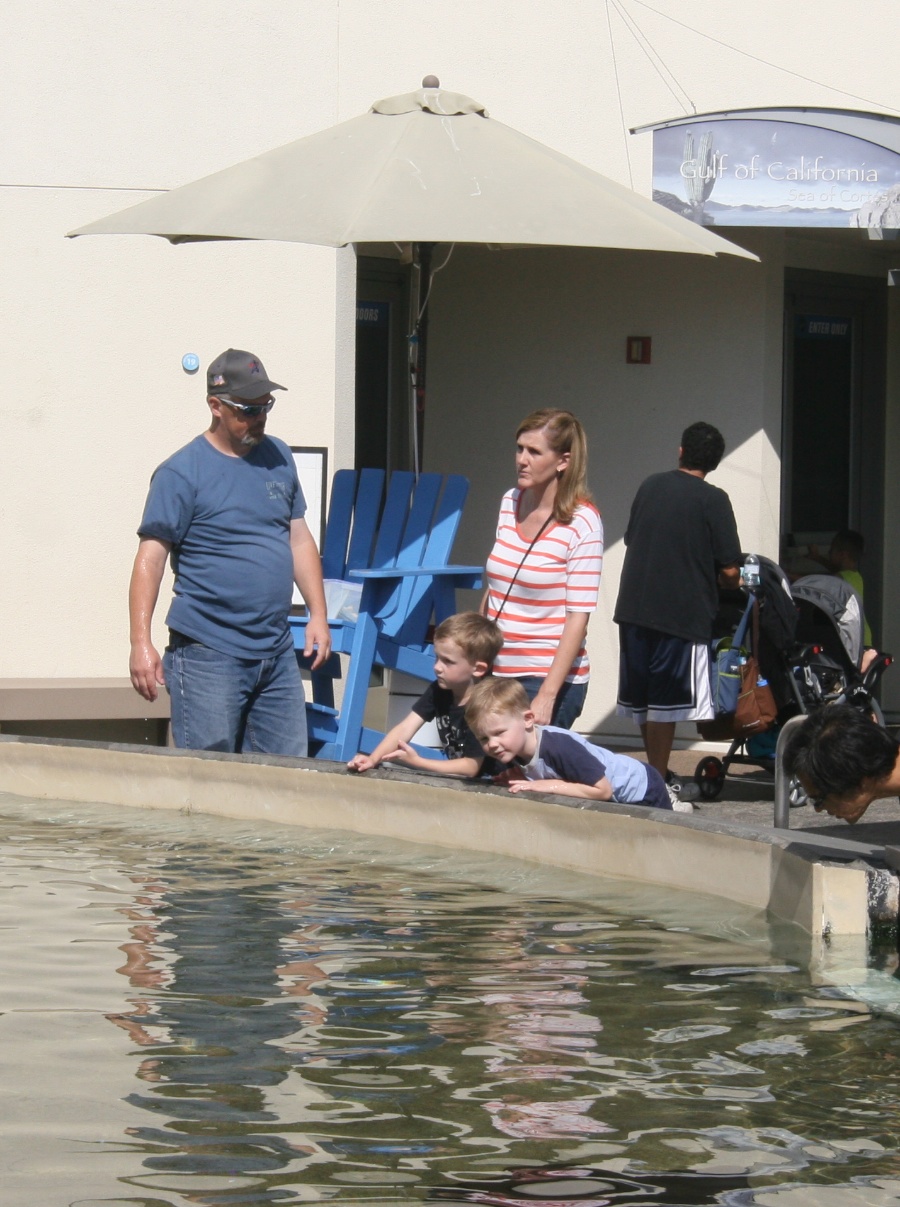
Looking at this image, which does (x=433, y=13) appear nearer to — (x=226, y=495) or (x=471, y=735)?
(x=226, y=495)

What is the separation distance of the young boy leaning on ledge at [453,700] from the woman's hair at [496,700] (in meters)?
0.09

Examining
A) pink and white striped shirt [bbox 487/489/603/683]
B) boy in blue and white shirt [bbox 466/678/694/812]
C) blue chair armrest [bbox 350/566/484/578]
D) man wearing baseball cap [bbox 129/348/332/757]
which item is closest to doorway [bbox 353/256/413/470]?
blue chair armrest [bbox 350/566/484/578]

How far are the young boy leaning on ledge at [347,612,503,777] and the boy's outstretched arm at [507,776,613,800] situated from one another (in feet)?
1.01

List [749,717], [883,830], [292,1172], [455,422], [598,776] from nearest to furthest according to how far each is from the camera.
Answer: [292,1172] → [598,776] → [883,830] → [749,717] → [455,422]

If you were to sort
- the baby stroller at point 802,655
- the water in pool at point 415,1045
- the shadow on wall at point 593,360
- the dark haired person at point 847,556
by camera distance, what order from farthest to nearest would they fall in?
the dark haired person at point 847,556 → the shadow on wall at point 593,360 → the baby stroller at point 802,655 → the water in pool at point 415,1045

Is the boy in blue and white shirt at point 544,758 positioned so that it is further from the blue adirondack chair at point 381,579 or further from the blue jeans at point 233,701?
the blue adirondack chair at point 381,579

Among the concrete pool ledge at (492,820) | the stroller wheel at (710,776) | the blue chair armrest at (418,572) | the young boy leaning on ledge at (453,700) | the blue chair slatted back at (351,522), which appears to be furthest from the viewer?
the blue chair slatted back at (351,522)

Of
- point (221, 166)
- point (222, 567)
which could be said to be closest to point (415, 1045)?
point (222, 567)

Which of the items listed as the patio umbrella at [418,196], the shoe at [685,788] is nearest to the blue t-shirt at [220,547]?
the patio umbrella at [418,196]

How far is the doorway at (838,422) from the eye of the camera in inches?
421

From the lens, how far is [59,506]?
8.76m

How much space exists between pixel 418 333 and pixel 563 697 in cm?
338

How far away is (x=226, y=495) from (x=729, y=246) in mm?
2455

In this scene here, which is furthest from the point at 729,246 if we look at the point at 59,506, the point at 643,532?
the point at 59,506
